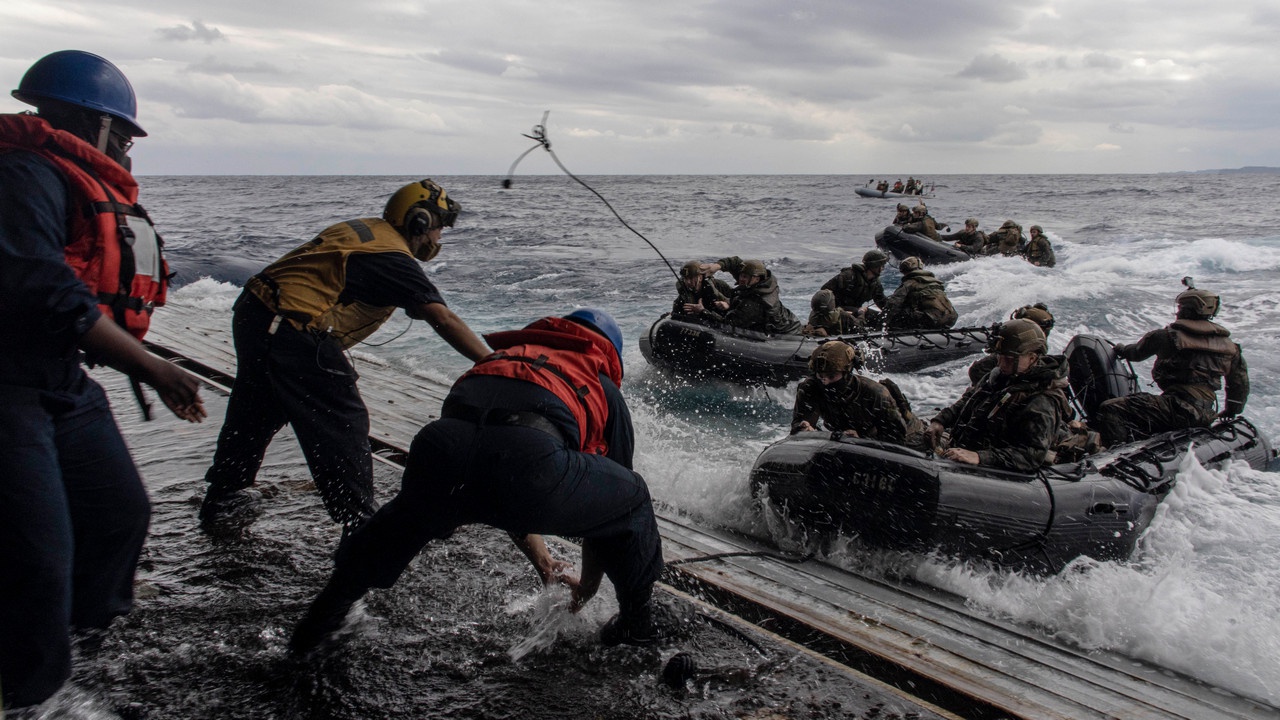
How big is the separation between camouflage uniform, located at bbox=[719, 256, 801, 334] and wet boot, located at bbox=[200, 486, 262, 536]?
716cm

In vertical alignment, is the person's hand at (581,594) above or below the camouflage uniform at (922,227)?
below

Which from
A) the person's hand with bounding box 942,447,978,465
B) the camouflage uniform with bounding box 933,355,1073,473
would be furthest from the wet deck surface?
the camouflage uniform with bounding box 933,355,1073,473

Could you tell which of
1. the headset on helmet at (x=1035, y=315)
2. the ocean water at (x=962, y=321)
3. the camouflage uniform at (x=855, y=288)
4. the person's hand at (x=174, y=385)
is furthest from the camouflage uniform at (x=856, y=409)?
the camouflage uniform at (x=855, y=288)

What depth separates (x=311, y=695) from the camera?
2.58 metres

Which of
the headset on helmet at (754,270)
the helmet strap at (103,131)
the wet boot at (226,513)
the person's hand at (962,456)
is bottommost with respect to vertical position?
the wet boot at (226,513)

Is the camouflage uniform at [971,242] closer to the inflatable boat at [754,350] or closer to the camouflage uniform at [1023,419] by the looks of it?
the inflatable boat at [754,350]

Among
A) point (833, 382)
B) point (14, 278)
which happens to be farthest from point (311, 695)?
point (833, 382)

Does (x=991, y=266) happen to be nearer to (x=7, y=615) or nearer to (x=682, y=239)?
(x=682, y=239)

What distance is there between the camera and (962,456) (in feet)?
15.7

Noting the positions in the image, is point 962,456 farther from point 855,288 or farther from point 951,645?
point 855,288

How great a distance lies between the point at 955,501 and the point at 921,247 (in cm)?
1616

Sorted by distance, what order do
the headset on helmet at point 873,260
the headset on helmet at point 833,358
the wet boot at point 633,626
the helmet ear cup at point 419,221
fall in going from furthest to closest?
the headset on helmet at point 873,260, the headset on helmet at point 833,358, the helmet ear cup at point 419,221, the wet boot at point 633,626

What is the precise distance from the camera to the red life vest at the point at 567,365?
2541 millimetres

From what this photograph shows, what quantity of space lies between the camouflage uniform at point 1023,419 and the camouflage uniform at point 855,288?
6.58 m
